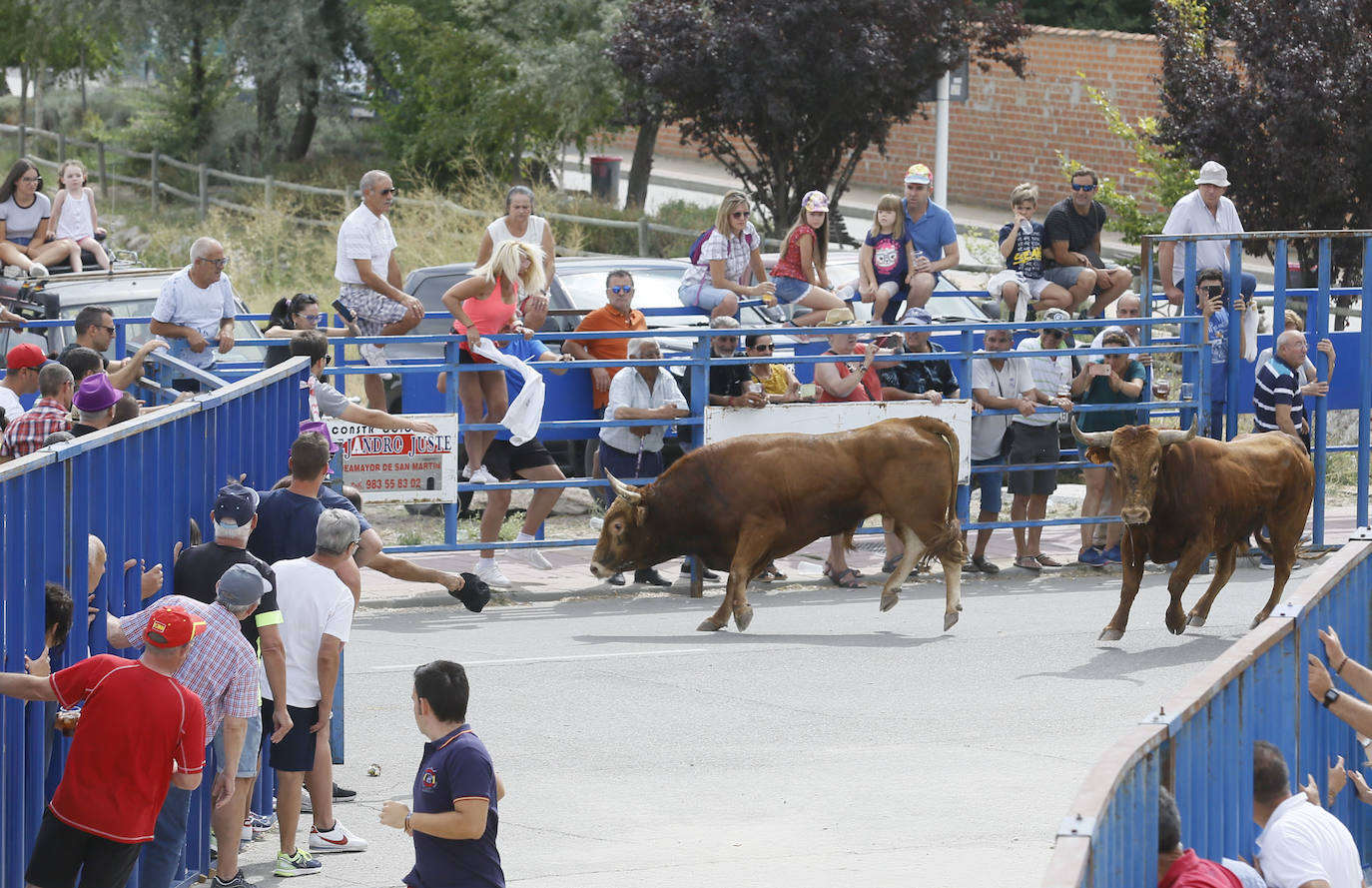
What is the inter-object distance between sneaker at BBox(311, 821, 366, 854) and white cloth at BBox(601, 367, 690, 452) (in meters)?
6.30

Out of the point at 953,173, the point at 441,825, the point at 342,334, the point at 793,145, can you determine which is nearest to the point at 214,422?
the point at 441,825

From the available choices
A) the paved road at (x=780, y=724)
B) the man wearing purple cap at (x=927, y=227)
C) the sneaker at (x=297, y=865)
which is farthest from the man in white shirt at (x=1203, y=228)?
the sneaker at (x=297, y=865)

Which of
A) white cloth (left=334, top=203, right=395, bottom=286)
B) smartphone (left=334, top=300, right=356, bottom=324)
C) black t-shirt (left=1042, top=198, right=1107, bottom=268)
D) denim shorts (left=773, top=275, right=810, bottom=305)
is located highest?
black t-shirt (left=1042, top=198, right=1107, bottom=268)

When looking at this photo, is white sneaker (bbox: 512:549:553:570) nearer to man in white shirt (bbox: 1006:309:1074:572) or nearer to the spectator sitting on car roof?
the spectator sitting on car roof

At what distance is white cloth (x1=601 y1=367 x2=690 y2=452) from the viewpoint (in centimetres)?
1368

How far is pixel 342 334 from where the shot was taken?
44.1 feet

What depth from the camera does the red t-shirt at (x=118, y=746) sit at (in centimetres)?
593

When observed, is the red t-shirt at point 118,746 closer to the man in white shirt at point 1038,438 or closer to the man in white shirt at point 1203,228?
the man in white shirt at point 1038,438

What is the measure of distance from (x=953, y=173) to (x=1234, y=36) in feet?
50.2

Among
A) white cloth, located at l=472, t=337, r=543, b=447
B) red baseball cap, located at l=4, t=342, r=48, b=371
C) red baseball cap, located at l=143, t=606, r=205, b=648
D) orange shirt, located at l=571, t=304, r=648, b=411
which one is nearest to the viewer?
red baseball cap, located at l=143, t=606, r=205, b=648

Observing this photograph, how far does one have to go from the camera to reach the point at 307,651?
7492 mm

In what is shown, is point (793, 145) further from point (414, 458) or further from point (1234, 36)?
point (414, 458)

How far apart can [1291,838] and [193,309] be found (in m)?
8.90

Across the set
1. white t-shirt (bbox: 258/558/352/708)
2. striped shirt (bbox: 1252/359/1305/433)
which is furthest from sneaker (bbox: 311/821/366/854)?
striped shirt (bbox: 1252/359/1305/433)
